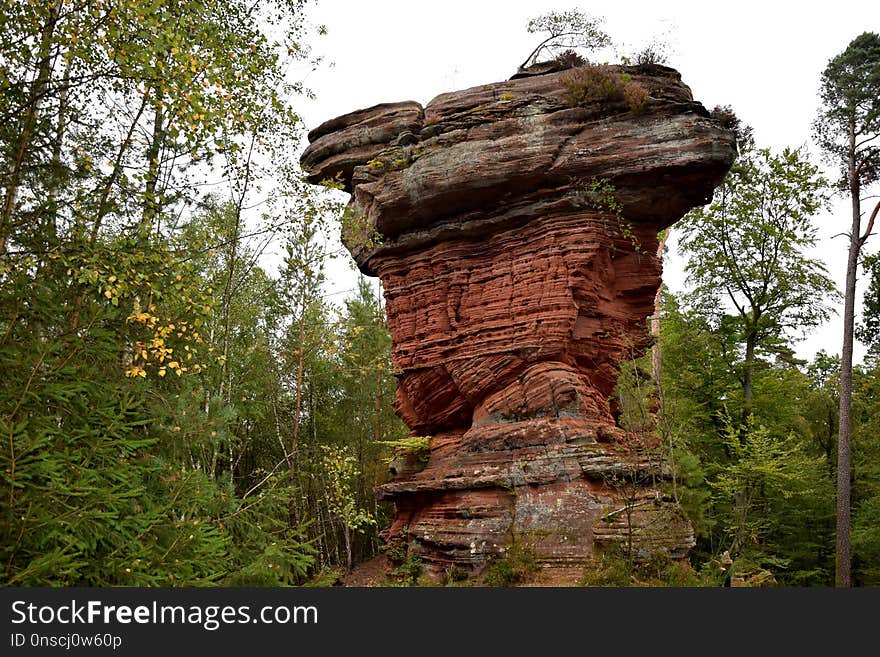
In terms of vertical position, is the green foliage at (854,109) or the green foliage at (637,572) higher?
the green foliage at (854,109)

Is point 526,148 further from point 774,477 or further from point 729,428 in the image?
point 774,477

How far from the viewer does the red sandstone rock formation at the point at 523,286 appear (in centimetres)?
1386

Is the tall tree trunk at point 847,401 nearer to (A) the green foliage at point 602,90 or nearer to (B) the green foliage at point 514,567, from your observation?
(A) the green foliage at point 602,90

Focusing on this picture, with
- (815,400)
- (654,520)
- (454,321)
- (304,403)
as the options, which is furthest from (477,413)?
(815,400)

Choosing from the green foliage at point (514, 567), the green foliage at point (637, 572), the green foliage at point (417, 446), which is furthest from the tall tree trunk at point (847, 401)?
the green foliage at point (417, 446)

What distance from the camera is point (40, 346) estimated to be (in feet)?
17.2

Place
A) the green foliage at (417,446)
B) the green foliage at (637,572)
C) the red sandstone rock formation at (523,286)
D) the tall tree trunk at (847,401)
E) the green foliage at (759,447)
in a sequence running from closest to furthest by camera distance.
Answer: the green foliage at (637,572)
the red sandstone rock formation at (523,286)
the tall tree trunk at (847,401)
the green foliage at (417,446)
the green foliage at (759,447)

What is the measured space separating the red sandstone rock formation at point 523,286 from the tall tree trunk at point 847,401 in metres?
4.25

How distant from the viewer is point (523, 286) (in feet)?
53.0

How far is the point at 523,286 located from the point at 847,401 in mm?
8352

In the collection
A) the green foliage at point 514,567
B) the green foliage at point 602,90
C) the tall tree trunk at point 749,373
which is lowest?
the green foliage at point 514,567

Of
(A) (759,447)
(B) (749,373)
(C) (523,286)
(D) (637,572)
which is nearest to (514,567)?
(D) (637,572)

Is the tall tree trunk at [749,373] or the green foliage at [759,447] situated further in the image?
the tall tree trunk at [749,373]

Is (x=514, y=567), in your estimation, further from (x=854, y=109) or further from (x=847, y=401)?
(x=854, y=109)
